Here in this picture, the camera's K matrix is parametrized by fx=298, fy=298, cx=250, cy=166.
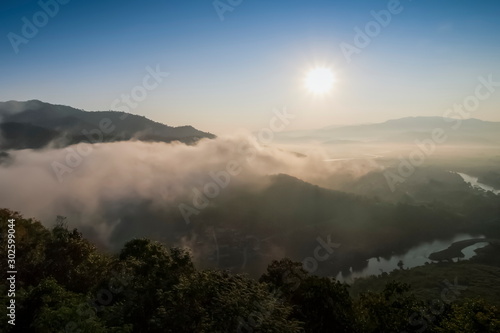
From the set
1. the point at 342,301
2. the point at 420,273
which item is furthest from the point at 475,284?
the point at 342,301

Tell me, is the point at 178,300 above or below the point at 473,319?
above

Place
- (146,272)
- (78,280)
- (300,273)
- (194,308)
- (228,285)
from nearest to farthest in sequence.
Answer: (194,308) < (228,285) < (146,272) < (78,280) < (300,273)

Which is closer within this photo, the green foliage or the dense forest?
the dense forest

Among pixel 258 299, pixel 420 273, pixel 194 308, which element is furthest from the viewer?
pixel 420 273

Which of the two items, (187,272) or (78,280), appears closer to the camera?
(187,272)

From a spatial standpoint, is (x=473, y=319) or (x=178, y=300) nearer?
(x=178, y=300)

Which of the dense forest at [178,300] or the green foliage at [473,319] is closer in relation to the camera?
the dense forest at [178,300]

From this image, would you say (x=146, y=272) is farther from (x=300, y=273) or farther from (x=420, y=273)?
(x=420, y=273)

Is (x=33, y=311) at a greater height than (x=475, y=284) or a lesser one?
greater
